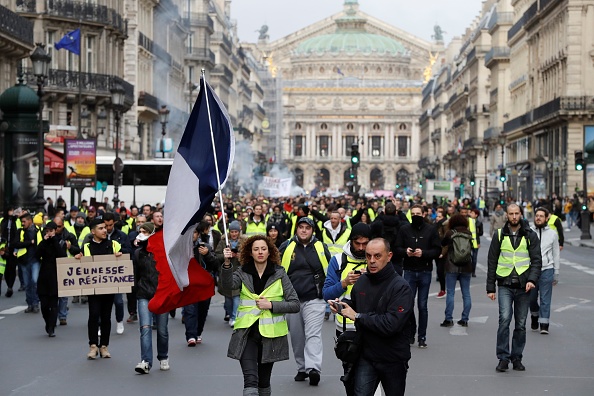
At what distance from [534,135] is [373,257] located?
61.4 metres

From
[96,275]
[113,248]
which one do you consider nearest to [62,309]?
[113,248]

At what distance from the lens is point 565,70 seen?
195ft

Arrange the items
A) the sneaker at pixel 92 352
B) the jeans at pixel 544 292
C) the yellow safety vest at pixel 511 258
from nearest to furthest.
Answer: the yellow safety vest at pixel 511 258 → the sneaker at pixel 92 352 → the jeans at pixel 544 292

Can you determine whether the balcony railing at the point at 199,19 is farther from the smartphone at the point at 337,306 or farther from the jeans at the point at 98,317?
the smartphone at the point at 337,306

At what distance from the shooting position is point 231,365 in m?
13.3

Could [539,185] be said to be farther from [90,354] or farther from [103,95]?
[90,354]

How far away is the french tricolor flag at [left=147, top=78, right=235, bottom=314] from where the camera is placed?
10484 millimetres

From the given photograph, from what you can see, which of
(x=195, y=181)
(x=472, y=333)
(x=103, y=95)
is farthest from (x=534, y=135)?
(x=195, y=181)

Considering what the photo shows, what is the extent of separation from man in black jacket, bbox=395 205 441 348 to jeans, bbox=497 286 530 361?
6.37 feet

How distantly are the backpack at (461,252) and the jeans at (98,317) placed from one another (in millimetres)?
4601

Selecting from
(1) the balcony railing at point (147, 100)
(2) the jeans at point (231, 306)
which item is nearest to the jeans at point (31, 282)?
(2) the jeans at point (231, 306)

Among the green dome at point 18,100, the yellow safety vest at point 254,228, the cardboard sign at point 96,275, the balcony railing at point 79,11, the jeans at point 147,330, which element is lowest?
the jeans at point 147,330

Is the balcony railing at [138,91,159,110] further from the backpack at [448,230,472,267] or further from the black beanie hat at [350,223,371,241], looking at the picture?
the black beanie hat at [350,223,371,241]

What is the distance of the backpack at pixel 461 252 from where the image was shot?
54.3 feet
